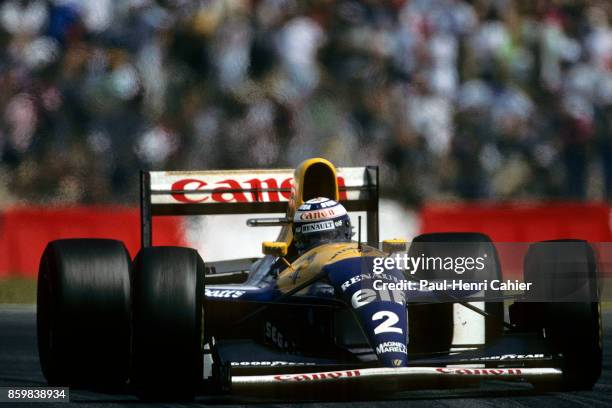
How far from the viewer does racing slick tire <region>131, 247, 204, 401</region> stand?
6.13m

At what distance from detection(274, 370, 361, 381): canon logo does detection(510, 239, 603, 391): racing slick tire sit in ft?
4.67

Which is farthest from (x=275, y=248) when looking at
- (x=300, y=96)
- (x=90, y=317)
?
(x=300, y=96)

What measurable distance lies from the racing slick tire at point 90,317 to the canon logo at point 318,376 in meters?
1.04

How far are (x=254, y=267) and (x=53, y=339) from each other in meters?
2.01

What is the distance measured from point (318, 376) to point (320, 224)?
74.3 inches

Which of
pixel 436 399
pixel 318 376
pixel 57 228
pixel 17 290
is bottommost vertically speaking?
pixel 17 290

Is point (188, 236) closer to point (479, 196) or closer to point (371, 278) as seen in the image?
point (479, 196)

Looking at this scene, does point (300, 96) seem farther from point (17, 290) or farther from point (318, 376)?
point (318, 376)

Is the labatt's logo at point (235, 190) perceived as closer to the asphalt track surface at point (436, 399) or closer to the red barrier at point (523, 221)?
the asphalt track surface at point (436, 399)

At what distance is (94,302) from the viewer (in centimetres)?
652

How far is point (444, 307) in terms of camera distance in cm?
708

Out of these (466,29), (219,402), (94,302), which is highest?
(466,29)

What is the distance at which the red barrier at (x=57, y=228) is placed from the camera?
16594mm

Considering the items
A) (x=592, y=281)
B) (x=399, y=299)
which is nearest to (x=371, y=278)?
(x=399, y=299)
